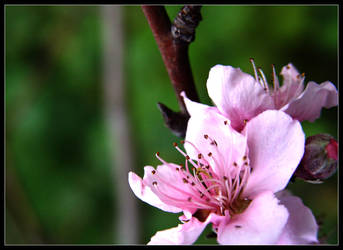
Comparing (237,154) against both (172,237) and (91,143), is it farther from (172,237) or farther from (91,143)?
(91,143)

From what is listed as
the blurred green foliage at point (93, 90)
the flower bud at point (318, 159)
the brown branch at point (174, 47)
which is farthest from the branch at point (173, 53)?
the blurred green foliage at point (93, 90)

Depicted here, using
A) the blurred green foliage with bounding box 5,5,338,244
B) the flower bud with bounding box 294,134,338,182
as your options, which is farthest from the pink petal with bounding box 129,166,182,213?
the blurred green foliage with bounding box 5,5,338,244

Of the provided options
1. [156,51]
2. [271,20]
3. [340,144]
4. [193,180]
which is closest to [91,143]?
[156,51]

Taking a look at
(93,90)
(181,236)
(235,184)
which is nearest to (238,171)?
(235,184)

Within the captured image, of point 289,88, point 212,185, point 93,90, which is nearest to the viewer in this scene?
point 212,185

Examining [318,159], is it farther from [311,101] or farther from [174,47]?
[174,47]

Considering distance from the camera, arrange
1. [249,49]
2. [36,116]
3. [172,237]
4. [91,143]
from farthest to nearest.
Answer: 1. [36,116]
2. [91,143]
3. [249,49]
4. [172,237]
